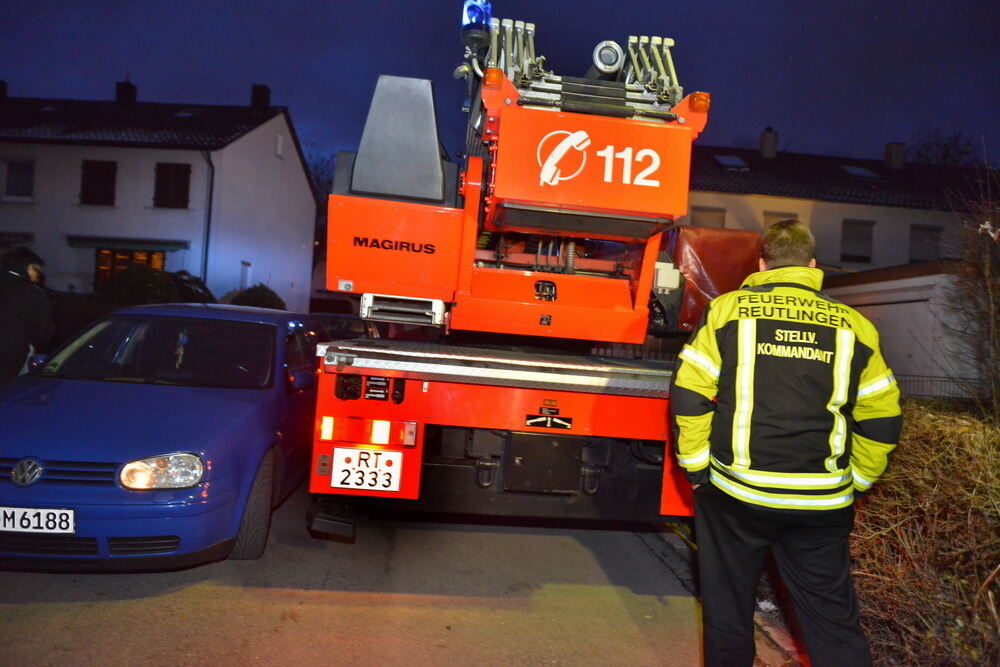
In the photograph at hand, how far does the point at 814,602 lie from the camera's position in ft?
9.24

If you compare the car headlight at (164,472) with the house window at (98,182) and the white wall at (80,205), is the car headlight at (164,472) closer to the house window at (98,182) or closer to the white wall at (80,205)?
the white wall at (80,205)

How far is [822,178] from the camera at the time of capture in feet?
109

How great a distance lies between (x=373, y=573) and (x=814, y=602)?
2967 millimetres

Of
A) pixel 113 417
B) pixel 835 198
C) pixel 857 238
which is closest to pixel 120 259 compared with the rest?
pixel 113 417

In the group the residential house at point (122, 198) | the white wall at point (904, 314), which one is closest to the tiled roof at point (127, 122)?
the residential house at point (122, 198)

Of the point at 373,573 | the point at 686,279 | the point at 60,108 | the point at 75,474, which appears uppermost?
the point at 60,108

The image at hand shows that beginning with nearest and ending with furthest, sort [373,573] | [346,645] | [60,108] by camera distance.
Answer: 1. [346,645]
2. [373,573]
3. [60,108]

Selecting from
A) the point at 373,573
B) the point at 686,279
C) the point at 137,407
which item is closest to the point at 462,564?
the point at 373,573

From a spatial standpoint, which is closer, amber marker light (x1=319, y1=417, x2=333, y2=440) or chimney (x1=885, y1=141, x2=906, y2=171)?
amber marker light (x1=319, y1=417, x2=333, y2=440)

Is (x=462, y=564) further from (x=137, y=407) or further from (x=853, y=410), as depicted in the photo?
(x=853, y=410)

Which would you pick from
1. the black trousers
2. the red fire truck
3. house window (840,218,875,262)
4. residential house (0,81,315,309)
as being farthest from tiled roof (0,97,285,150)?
the black trousers

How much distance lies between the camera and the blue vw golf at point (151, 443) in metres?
3.97

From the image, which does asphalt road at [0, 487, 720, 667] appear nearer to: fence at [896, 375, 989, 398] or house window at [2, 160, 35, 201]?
fence at [896, 375, 989, 398]

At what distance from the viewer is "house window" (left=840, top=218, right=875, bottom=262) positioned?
3134cm
